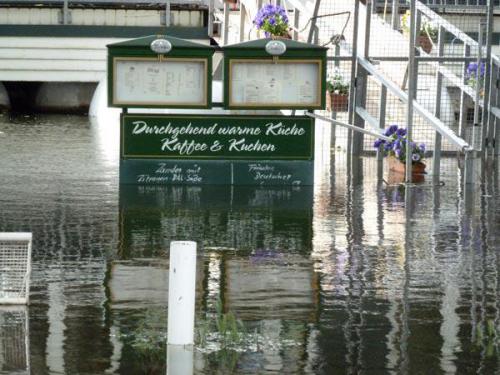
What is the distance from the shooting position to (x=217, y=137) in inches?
650

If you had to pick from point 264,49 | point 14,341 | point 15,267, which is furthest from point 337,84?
point 14,341

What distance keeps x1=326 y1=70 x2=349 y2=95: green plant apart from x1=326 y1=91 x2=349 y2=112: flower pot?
0.18 feet

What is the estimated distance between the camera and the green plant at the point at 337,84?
22578 mm

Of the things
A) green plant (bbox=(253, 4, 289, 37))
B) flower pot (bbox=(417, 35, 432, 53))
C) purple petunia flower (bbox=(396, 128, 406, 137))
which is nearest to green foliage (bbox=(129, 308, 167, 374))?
purple petunia flower (bbox=(396, 128, 406, 137))

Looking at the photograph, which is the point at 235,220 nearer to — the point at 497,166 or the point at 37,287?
the point at 37,287

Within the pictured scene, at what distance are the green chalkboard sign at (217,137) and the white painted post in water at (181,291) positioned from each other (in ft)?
27.7

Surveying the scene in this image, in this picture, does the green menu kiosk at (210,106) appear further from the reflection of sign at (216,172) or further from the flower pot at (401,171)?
the flower pot at (401,171)

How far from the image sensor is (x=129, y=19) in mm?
31344

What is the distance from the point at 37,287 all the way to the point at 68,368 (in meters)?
2.51

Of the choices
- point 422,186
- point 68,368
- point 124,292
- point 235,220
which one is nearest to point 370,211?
point 235,220

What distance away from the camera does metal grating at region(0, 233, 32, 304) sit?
31.0 ft

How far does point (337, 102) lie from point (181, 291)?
15115mm

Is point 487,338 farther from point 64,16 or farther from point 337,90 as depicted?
point 64,16

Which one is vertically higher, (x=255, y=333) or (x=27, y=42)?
(x=27, y=42)
